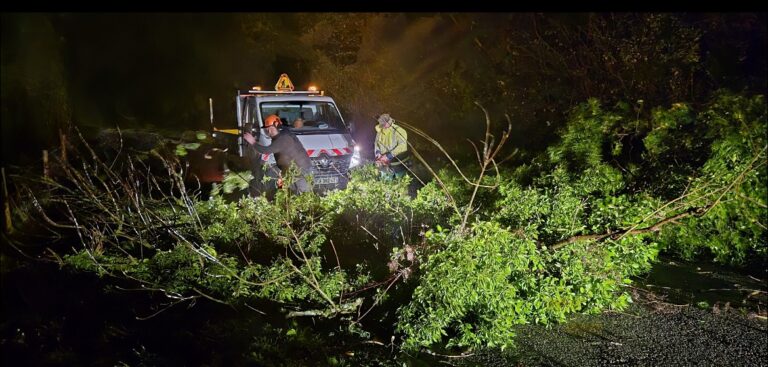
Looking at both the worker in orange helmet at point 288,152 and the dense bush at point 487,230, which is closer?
the dense bush at point 487,230

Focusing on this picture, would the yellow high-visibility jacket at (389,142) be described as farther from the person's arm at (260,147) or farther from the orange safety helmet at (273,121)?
the person's arm at (260,147)

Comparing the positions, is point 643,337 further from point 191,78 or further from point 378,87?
point 191,78

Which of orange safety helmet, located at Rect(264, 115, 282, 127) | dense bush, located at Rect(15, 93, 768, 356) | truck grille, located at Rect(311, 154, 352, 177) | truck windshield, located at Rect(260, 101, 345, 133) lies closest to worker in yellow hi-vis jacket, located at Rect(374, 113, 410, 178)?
truck grille, located at Rect(311, 154, 352, 177)

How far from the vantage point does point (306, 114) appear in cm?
872

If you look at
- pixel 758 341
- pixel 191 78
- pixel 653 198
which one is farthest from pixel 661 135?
pixel 191 78

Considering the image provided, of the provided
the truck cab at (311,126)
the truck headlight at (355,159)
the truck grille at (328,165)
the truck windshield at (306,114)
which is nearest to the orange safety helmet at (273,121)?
the truck cab at (311,126)

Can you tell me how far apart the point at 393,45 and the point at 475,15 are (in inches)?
129

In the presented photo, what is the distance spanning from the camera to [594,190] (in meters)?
5.18

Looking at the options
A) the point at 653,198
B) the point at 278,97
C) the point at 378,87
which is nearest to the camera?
the point at 653,198

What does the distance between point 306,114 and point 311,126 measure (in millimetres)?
362

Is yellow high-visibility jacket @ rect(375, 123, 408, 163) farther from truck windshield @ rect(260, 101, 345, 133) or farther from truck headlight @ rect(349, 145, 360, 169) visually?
truck windshield @ rect(260, 101, 345, 133)

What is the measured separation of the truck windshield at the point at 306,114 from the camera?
8.25 metres

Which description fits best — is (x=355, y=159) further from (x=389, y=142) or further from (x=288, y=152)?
(x=288, y=152)

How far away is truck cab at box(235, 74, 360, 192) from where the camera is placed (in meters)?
7.82
